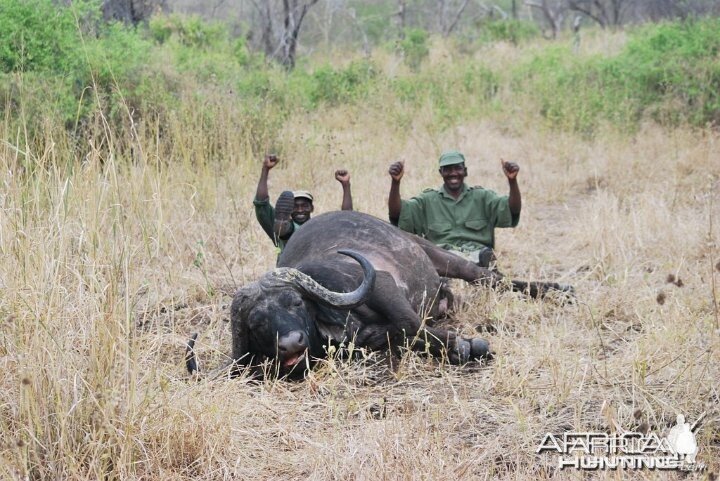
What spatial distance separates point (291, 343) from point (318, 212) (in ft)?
11.7

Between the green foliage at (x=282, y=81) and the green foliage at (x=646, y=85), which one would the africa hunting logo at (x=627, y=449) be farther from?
the green foliage at (x=646, y=85)

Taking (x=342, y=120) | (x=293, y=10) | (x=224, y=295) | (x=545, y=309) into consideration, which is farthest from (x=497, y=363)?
(x=293, y=10)

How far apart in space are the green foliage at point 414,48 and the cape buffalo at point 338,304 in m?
10.0

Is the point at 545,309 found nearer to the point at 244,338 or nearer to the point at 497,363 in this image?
the point at 497,363

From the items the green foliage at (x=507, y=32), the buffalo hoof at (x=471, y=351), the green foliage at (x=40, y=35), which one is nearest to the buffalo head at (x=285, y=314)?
the buffalo hoof at (x=471, y=351)

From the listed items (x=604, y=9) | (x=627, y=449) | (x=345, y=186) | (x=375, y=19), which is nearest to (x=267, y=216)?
(x=345, y=186)

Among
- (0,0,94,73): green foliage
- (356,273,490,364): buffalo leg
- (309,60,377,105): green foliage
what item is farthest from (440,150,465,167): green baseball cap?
(309,60,377,105): green foliage

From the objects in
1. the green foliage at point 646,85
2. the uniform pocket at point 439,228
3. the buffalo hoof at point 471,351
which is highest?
the green foliage at point 646,85

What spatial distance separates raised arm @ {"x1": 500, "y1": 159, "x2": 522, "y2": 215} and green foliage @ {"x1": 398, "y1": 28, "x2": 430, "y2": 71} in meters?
9.12

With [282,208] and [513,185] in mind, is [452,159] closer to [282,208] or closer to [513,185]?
[513,185]

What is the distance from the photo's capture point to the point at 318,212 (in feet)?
26.0

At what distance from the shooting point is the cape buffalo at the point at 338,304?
15.0 ft

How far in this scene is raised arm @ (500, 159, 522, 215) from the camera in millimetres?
6113

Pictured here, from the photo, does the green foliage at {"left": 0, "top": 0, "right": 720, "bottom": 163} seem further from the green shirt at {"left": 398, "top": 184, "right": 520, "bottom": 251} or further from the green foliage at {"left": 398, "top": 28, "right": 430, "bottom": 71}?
the green shirt at {"left": 398, "top": 184, "right": 520, "bottom": 251}
